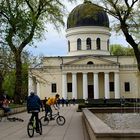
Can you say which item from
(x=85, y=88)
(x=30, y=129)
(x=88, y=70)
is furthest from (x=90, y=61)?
(x=30, y=129)

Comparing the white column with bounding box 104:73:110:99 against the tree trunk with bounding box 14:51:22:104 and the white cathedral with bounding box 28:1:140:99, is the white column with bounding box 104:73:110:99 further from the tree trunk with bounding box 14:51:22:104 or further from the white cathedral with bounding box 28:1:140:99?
the tree trunk with bounding box 14:51:22:104

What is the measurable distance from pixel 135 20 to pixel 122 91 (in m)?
61.4

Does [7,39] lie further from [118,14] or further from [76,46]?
[76,46]

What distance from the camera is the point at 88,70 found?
9381cm

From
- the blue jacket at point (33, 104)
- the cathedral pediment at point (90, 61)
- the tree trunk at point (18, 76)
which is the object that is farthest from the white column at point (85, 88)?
the blue jacket at point (33, 104)

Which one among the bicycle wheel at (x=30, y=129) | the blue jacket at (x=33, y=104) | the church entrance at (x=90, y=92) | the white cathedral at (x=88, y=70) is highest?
the white cathedral at (x=88, y=70)

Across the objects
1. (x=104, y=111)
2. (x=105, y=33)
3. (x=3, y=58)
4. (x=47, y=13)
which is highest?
(x=105, y=33)

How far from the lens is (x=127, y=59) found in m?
96.8

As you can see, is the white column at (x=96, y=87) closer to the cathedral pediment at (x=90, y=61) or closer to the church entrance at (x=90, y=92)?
the church entrance at (x=90, y=92)

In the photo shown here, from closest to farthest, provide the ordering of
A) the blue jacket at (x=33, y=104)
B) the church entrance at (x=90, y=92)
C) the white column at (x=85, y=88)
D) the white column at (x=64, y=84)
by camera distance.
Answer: the blue jacket at (x=33, y=104) < the white column at (x=85, y=88) < the white column at (x=64, y=84) < the church entrance at (x=90, y=92)

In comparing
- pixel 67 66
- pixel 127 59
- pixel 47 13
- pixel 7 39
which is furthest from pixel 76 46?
pixel 7 39

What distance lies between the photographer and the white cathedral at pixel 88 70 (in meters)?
93.8

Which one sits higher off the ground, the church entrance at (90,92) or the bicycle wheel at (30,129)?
the church entrance at (90,92)

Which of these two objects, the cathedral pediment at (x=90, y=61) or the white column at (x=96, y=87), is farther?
the cathedral pediment at (x=90, y=61)
